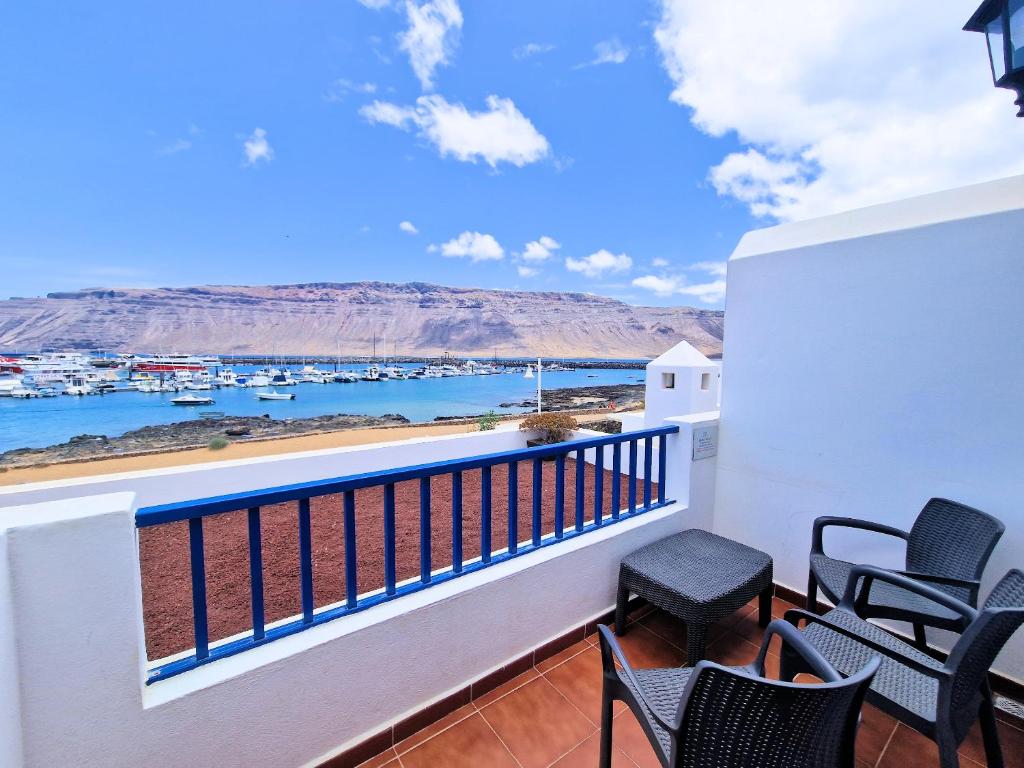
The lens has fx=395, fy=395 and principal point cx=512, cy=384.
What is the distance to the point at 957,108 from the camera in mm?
2766

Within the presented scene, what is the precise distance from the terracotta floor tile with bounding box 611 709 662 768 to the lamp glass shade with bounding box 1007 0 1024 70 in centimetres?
374

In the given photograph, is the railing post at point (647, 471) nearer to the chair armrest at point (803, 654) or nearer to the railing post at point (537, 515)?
the railing post at point (537, 515)

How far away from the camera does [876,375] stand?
7.64ft

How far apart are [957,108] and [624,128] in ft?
44.4

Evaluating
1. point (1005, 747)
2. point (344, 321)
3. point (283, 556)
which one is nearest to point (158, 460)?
point (283, 556)

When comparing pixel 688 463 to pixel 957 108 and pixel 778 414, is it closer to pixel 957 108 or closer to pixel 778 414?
pixel 778 414

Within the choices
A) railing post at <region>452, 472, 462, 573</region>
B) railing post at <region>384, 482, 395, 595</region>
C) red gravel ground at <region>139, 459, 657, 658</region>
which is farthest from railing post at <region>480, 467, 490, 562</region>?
red gravel ground at <region>139, 459, 657, 658</region>

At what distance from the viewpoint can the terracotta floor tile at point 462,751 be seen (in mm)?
1568

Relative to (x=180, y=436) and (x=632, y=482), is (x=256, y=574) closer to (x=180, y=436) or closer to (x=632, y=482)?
(x=632, y=482)

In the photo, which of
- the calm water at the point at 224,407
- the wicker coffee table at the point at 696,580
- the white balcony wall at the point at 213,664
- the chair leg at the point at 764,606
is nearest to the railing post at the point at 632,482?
the wicker coffee table at the point at 696,580

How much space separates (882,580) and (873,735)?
2.25 ft

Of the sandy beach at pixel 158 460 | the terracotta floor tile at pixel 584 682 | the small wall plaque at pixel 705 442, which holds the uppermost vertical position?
the small wall plaque at pixel 705 442

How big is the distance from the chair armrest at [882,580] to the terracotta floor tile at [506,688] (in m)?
1.50

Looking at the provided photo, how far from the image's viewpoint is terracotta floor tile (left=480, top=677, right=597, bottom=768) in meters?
1.62
